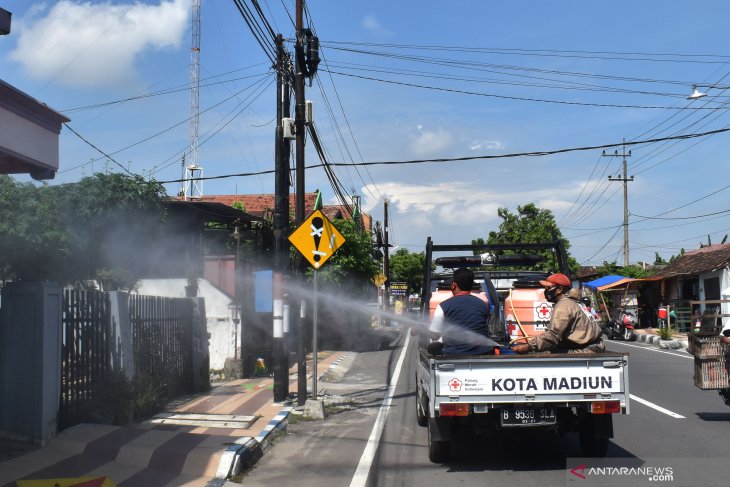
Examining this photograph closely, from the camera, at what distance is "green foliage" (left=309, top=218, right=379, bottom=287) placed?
24.6 m

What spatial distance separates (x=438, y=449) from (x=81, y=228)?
1343cm

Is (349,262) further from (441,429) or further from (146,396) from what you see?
(441,429)

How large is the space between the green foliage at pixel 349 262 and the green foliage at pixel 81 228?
714 cm

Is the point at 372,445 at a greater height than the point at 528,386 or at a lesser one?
lesser

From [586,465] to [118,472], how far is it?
472 centimetres

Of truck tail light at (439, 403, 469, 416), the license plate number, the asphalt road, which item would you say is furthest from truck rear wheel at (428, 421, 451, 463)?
the license plate number

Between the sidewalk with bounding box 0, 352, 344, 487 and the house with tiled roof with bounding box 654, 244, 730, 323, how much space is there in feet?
73.4

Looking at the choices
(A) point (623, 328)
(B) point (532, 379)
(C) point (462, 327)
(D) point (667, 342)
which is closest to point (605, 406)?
(B) point (532, 379)

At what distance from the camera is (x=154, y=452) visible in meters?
7.29

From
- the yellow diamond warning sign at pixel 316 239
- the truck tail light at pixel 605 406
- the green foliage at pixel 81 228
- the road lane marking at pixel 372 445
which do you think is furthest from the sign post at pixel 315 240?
the green foliage at pixel 81 228

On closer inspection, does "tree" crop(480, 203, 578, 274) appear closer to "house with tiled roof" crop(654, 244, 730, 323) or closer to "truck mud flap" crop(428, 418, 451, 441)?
"house with tiled roof" crop(654, 244, 730, 323)

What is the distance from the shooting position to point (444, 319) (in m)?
7.45

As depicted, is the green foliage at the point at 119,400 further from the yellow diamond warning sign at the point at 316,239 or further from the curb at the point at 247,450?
the yellow diamond warning sign at the point at 316,239

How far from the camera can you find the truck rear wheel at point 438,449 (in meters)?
7.23
